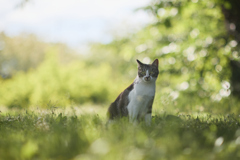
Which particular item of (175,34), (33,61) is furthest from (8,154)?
(33,61)

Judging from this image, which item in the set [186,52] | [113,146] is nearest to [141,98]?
[113,146]

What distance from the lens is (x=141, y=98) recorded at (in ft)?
12.0

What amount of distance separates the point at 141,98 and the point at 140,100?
0.08 m

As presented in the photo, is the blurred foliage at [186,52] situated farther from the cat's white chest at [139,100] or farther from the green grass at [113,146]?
the green grass at [113,146]

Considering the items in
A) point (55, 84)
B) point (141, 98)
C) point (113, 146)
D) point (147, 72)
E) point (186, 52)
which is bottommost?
point (55, 84)

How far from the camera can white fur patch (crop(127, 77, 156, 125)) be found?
12.5 feet

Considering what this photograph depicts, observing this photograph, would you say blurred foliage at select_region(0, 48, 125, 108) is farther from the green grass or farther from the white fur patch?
the green grass

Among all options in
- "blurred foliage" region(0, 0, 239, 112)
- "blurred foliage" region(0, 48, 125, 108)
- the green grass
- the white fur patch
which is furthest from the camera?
"blurred foliage" region(0, 48, 125, 108)

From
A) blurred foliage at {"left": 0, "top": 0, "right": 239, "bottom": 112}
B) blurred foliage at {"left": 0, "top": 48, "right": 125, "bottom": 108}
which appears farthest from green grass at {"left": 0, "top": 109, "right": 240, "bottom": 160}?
blurred foliage at {"left": 0, "top": 48, "right": 125, "bottom": 108}

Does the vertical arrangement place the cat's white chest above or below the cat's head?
below

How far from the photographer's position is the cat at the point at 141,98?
3828mm

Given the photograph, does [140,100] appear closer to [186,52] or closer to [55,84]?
[186,52]

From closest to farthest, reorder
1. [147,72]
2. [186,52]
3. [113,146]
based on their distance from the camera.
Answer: [113,146] < [147,72] < [186,52]

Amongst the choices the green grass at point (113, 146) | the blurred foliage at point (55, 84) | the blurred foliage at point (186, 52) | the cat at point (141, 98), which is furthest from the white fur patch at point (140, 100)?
the blurred foliage at point (55, 84)
